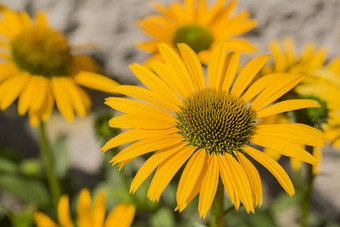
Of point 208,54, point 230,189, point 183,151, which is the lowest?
point 230,189

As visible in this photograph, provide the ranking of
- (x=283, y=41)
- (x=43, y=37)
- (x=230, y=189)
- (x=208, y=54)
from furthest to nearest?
(x=283, y=41), (x=43, y=37), (x=208, y=54), (x=230, y=189)

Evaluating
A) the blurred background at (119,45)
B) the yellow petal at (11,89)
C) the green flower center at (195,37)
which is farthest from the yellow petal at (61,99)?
the green flower center at (195,37)

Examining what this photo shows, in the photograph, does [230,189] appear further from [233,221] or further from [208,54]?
[233,221]

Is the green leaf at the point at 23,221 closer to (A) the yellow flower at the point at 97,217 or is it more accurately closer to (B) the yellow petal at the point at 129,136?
(A) the yellow flower at the point at 97,217

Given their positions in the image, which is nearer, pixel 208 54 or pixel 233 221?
pixel 208 54

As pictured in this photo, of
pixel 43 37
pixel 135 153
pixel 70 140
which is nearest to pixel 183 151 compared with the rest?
pixel 135 153

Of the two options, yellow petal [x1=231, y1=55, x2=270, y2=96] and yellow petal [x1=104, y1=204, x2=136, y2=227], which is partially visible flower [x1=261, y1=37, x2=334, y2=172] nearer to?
yellow petal [x1=231, y1=55, x2=270, y2=96]

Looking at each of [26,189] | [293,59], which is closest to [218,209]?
[293,59]
